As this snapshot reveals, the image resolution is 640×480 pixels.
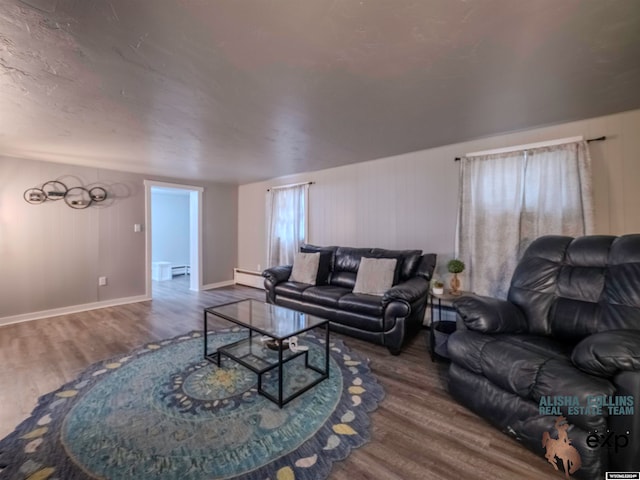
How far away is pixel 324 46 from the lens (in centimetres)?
146

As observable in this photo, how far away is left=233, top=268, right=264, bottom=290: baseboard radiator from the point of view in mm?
5699

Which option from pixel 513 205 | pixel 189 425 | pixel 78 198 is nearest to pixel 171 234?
pixel 78 198

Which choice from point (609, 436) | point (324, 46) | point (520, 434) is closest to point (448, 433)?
→ point (520, 434)

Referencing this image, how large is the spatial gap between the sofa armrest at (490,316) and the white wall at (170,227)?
719 cm

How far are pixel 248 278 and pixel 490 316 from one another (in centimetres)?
496

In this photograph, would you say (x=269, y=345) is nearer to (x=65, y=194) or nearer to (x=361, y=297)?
(x=361, y=297)

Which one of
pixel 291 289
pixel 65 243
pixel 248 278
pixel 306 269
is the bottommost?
pixel 248 278

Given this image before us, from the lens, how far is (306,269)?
3.90 meters

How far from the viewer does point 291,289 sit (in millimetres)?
3689

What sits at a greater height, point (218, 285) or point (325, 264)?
point (325, 264)

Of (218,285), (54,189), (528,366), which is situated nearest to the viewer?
(528,366)

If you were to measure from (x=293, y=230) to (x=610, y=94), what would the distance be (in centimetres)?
415

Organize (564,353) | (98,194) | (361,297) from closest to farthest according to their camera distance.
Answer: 1. (564,353)
2. (361,297)
3. (98,194)

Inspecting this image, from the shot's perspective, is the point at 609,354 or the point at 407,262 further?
the point at 407,262
